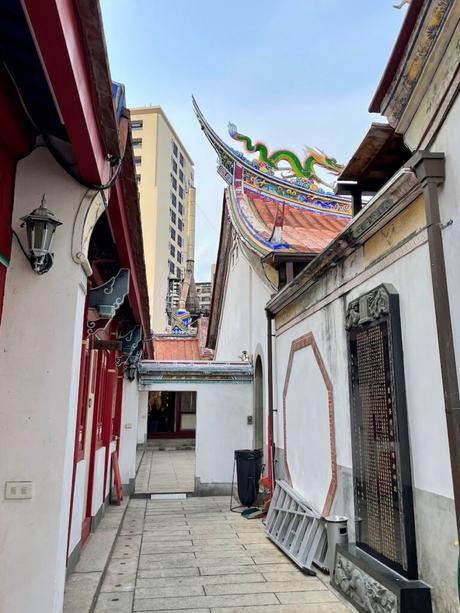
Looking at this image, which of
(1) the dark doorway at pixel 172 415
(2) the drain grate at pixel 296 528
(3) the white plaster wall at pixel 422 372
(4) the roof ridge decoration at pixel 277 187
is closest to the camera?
(3) the white plaster wall at pixel 422 372

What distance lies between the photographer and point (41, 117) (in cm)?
260

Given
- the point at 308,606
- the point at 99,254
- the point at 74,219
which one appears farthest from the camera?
the point at 99,254

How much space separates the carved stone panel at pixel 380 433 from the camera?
3.25 m

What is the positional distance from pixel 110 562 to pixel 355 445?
2754mm

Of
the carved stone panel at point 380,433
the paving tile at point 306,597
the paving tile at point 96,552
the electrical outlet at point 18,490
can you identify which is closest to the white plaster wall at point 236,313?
the paving tile at point 96,552

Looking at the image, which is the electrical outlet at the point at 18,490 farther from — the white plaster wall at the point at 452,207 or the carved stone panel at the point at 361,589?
the white plaster wall at the point at 452,207

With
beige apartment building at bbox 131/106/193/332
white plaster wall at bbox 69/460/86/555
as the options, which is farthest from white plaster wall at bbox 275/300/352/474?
beige apartment building at bbox 131/106/193/332

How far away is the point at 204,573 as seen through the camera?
459 centimetres

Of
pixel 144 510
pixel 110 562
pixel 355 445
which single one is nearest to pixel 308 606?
pixel 355 445

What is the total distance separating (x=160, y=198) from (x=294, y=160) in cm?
3109

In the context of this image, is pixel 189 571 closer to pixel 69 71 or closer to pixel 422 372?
pixel 422 372

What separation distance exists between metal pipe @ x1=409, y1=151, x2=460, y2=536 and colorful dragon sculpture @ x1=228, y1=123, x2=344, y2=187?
8211mm

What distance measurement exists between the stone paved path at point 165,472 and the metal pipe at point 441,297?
24.2ft

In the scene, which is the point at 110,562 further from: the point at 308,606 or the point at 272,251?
the point at 272,251
